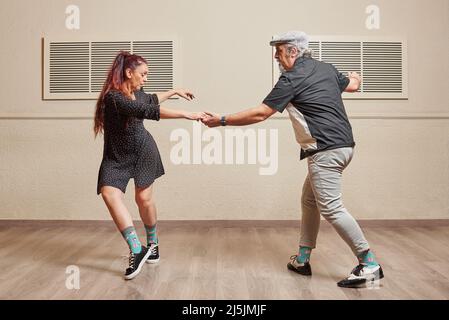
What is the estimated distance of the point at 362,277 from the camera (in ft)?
7.19

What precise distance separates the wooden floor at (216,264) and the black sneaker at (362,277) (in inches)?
1.7

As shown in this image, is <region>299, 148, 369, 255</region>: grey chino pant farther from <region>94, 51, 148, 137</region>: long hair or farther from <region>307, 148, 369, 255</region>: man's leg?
<region>94, 51, 148, 137</region>: long hair

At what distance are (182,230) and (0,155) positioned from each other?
69.3 inches

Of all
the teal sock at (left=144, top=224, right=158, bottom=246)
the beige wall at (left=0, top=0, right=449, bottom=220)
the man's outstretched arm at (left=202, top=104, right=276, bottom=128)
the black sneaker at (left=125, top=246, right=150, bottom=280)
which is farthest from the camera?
the beige wall at (left=0, top=0, right=449, bottom=220)

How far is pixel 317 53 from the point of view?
4.04 m

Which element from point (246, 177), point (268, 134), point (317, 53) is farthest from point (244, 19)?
point (246, 177)

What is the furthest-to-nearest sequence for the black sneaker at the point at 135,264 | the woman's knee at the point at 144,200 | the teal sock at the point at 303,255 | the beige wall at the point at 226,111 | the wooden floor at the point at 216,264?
the beige wall at the point at 226,111 < the woman's knee at the point at 144,200 < the teal sock at the point at 303,255 < the black sneaker at the point at 135,264 < the wooden floor at the point at 216,264

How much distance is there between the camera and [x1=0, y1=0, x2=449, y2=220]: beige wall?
13.2 ft

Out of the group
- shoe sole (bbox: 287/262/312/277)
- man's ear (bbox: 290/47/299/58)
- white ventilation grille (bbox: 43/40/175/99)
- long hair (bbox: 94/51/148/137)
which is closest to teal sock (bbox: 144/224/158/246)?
long hair (bbox: 94/51/148/137)

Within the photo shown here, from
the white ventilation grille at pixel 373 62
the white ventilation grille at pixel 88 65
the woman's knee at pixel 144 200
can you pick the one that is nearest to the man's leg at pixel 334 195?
the woman's knee at pixel 144 200

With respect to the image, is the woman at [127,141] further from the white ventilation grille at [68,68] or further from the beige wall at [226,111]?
the white ventilation grille at [68,68]

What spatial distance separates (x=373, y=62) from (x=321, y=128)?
7.05 ft

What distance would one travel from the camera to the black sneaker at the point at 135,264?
236 cm

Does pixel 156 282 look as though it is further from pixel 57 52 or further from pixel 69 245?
pixel 57 52
